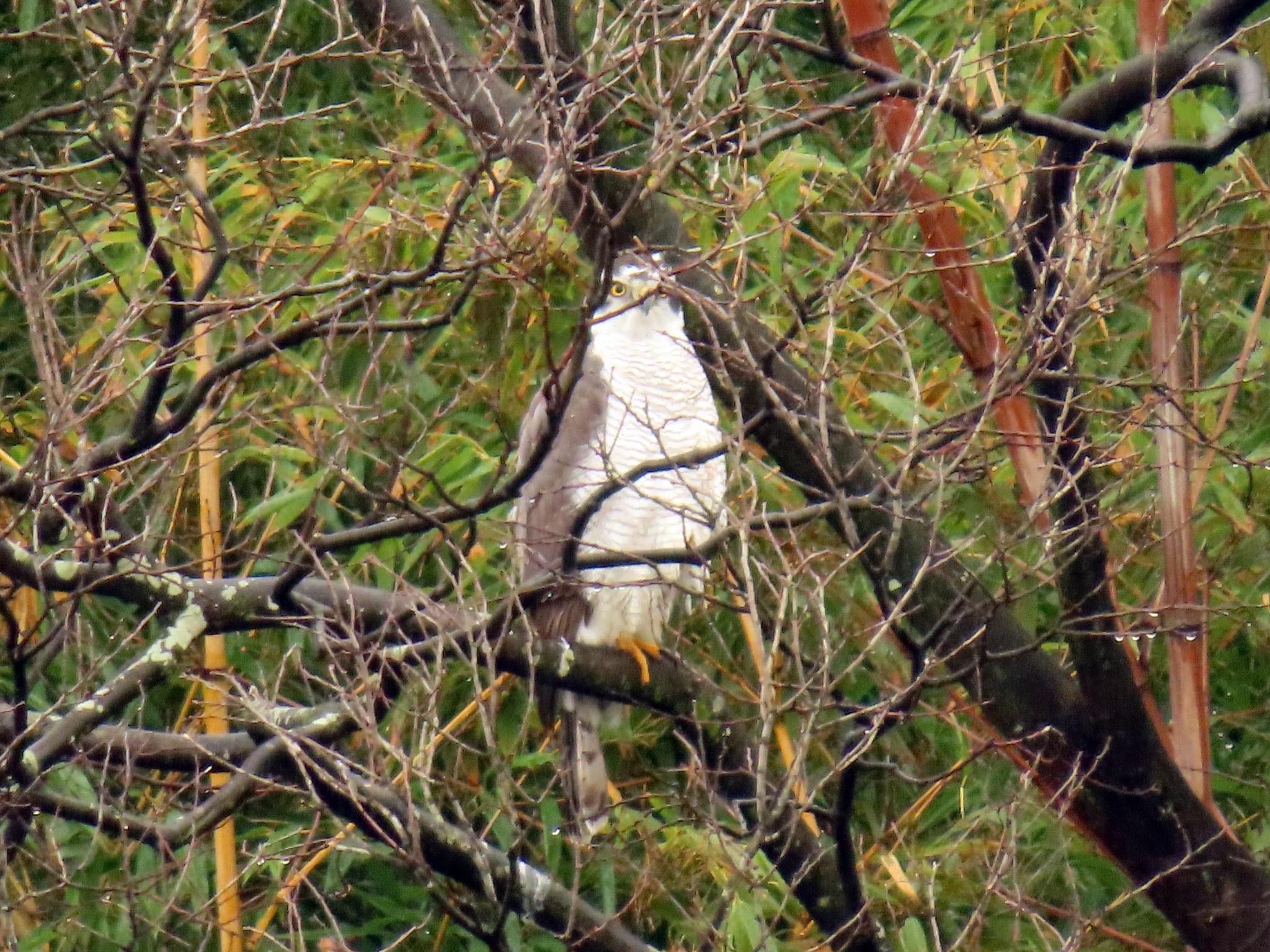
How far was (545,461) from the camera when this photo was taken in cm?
286

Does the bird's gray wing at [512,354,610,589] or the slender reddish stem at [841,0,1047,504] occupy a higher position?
the slender reddish stem at [841,0,1047,504]

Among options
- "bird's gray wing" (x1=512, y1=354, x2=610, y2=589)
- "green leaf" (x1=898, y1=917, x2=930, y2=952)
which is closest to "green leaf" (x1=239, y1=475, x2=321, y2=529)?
"bird's gray wing" (x1=512, y1=354, x2=610, y2=589)

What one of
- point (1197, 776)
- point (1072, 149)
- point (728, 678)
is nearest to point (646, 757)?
point (728, 678)

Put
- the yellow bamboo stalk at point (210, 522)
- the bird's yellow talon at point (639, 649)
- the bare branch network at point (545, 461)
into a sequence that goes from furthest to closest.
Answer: the yellow bamboo stalk at point (210, 522) < the bird's yellow talon at point (639, 649) < the bare branch network at point (545, 461)

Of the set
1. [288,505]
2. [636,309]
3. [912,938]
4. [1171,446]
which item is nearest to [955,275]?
[1171,446]

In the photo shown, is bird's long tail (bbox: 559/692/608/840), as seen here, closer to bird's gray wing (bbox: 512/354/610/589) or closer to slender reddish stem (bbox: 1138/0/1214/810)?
bird's gray wing (bbox: 512/354/610/589)

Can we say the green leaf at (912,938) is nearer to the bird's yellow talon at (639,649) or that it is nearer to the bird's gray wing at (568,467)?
the bird's yellow talon at (639,649)

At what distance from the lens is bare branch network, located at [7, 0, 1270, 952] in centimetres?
187

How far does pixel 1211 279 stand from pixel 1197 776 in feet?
2.93

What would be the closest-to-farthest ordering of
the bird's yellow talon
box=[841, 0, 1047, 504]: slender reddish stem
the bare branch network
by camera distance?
the bare branch network
box=[841, 0, 1047, 504]: slender reddish stem
the bird's yellow talon

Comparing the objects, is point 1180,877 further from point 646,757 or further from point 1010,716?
point 646,757

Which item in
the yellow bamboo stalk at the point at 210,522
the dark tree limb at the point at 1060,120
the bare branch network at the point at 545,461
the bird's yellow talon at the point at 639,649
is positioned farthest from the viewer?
the yellow bamboo stalk at the point at 210,522

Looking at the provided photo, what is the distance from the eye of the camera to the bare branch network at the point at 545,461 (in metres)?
1.87

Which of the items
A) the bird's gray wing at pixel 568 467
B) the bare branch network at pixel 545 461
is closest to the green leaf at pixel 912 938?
the bare branch network at pixel 545 461
